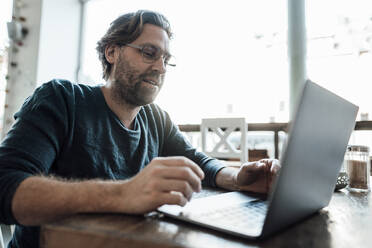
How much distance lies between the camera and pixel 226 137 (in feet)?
7.04

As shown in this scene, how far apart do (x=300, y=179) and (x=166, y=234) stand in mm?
244

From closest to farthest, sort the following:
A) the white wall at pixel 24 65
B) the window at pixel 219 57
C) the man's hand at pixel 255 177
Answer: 1. the man's hand at pixel 255 177
2. the white wall at pixel 24 65
3. the window at pixel 219 57

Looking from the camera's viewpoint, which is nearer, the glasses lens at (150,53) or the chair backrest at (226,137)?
the glasses lens at (150,53)

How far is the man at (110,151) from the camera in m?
0.53

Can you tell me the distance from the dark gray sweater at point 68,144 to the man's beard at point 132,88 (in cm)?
9

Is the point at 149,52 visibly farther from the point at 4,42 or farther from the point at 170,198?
the point at 4,42

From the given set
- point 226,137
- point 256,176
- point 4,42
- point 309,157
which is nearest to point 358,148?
point 256,176

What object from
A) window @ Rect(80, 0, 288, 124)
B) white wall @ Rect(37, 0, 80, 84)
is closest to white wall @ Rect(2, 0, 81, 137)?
white wall @ Rect(37, 0, 80, 84)

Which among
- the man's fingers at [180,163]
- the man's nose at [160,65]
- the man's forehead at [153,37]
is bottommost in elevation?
the man's fingers at [180,163]

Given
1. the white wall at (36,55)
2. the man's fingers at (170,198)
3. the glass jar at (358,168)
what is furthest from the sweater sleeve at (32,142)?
the white wall at (36,55)

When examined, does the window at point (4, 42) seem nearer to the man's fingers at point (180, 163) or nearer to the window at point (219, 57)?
the window at point (219, 57)

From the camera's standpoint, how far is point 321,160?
1.68 feet

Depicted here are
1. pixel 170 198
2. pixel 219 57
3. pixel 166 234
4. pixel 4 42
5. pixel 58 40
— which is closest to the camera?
pixel 166 234

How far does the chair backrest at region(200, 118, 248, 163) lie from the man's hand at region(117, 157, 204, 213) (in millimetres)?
1619
